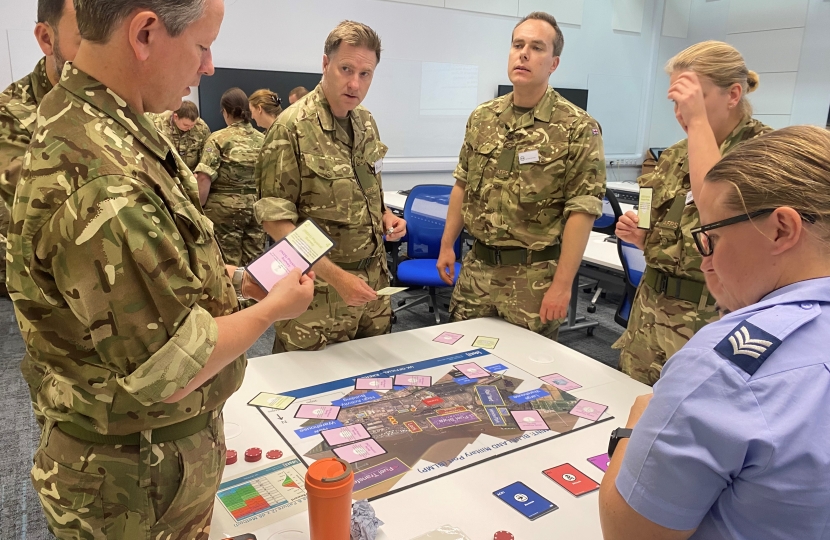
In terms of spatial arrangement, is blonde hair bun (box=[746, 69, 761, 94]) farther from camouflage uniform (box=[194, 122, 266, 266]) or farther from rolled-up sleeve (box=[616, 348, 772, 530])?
camouflage uniform (box=[194, 122, 266, 266])

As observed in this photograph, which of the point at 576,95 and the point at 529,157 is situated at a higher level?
the point at 576,95

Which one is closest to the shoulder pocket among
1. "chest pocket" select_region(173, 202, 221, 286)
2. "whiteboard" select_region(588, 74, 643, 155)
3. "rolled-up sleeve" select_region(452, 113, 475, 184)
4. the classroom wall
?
"chest pocket" select_region(173, 202, 221, 286)

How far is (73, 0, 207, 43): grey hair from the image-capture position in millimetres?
765

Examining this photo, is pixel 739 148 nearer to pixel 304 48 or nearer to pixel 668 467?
pixel 668 467

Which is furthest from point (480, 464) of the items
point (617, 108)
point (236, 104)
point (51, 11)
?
point (617, 108)

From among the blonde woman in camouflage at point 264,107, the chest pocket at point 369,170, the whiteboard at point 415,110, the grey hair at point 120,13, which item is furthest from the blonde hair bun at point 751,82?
the whiteboard at point 415,110

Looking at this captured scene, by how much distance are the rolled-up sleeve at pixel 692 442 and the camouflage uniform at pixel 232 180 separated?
366cm

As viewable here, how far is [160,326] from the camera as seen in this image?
0.80 metres

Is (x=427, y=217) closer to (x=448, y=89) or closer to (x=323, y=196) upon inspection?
(x=323, y=196)

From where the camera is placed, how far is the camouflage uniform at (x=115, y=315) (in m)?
0.75

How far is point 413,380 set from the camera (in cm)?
169

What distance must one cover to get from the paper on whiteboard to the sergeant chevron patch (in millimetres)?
5841

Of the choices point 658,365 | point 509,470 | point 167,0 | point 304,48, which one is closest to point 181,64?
point 167,0

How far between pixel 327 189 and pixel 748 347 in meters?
1.57
